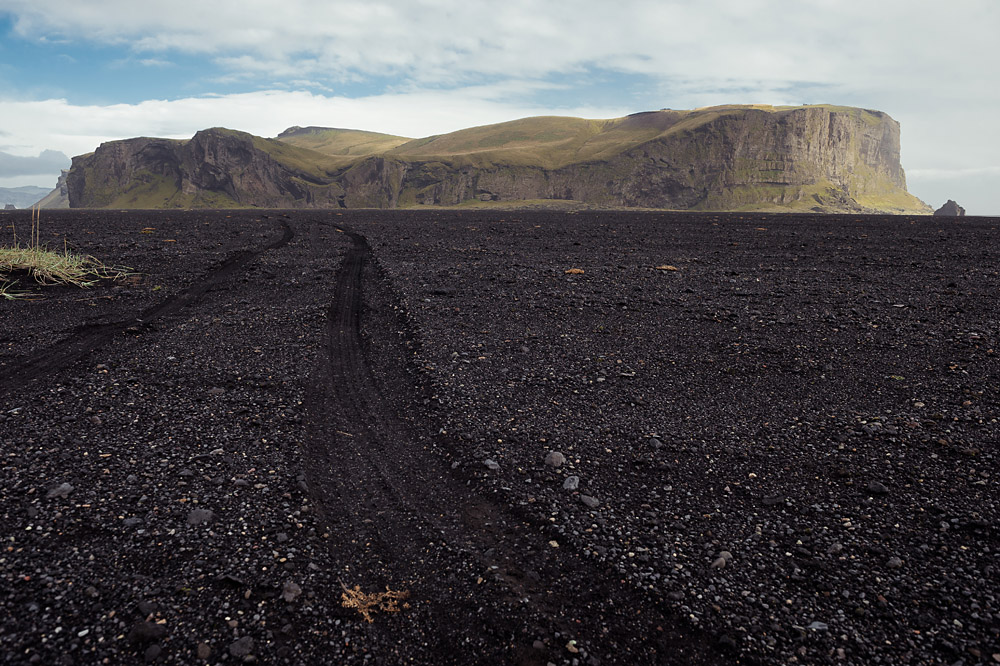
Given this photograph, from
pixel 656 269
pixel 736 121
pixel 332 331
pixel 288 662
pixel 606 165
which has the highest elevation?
pixel 736 121

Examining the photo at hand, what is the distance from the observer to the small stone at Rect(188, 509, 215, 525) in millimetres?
4289

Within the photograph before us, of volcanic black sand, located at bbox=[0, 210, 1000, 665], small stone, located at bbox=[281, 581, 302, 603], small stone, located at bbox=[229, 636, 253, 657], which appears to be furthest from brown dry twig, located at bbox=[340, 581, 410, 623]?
small stone, located at bbox=[229, 636, 253, 657]

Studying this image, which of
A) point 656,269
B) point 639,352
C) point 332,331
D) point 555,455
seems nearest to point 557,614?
point 555,455

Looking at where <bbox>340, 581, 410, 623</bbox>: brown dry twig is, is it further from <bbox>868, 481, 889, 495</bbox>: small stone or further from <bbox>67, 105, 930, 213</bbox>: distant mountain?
<bbox>67, 105, 930, 213</bbox>: distant mountain

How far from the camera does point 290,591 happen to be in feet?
11.9

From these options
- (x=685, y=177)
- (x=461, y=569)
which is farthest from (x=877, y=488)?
(x=685, y=177)

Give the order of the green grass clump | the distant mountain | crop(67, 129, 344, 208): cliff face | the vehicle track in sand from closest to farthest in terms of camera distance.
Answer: the vehicle track in sand → the green grass clump → crop(67, 129, 344, 208): cliff face → the distant mountain

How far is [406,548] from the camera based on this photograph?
419 centimetres

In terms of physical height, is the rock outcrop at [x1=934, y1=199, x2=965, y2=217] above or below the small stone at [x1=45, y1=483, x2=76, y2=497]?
Answer: above

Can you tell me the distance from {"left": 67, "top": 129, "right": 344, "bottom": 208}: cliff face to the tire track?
156 meters

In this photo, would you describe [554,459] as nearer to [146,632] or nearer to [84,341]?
[146,632]

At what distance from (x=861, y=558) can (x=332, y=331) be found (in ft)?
27.4

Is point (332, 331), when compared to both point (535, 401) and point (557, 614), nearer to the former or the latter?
point (535, 401)

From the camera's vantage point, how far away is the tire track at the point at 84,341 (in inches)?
284
